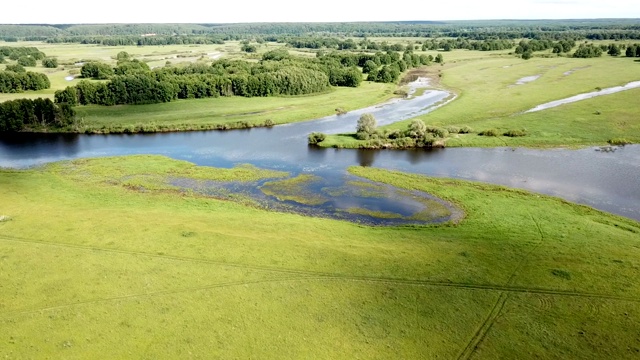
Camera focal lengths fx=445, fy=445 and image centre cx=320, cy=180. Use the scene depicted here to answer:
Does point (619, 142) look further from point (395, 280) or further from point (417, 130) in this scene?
point (395, 280)

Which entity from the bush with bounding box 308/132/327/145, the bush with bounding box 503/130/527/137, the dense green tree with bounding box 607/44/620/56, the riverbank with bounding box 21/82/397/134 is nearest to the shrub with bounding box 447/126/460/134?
the bush with bounding box 503/130/527/137

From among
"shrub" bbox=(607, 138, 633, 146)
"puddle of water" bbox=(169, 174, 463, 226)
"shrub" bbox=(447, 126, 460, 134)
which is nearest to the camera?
"puddle of water" bbox=(169, 174, 463, 226)

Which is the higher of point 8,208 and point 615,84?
point 615,84

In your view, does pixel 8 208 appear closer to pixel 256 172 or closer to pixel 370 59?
pixel 256 172

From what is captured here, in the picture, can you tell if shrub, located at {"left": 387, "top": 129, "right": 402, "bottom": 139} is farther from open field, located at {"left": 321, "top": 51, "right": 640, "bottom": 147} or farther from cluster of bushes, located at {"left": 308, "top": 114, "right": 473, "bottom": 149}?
open field, located at {"left": 321, "top": 51, "right": 640, "bottom": 147}

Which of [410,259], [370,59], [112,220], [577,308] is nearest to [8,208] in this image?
[112,220]

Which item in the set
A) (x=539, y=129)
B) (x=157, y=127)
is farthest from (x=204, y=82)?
(x=539, y=129)
